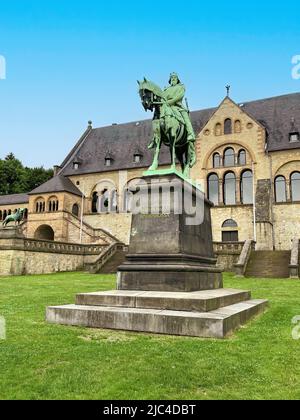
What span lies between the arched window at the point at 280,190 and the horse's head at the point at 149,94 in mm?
28817

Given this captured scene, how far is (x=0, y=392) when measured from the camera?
3.91 metres

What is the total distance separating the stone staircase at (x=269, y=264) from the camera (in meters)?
24.0

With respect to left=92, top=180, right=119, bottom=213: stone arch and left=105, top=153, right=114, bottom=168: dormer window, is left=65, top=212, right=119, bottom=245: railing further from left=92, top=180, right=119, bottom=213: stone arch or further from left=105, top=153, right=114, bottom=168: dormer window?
left=105, top=153, right=114, bottom=168: dormer window

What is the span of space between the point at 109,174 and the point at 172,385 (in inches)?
1679

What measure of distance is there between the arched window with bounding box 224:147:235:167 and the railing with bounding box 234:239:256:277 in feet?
38.7

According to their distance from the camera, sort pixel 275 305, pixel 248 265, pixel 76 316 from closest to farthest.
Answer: pixel 76 316, pixel 275 305, pixel 248 265

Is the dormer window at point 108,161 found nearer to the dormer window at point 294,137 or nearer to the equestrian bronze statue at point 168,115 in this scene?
the dormer window at point 294,137

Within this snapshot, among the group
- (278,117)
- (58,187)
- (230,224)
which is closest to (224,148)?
(278,117)

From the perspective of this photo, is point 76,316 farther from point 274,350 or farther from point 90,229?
point 90,229

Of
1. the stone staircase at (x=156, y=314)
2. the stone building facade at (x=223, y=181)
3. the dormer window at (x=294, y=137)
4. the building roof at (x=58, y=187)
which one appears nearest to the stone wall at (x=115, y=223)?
the stone building facade at (x=223, y=181)

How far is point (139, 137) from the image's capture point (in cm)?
4881

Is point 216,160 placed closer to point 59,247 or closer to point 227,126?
point 227,126

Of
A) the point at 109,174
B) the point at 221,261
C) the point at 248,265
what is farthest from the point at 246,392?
the point at 109,174

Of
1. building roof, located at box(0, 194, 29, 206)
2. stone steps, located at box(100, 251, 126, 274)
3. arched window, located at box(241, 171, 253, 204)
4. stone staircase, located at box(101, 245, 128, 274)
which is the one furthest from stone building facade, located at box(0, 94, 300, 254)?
stone steps, located at box(100, 251, 126, 274)
